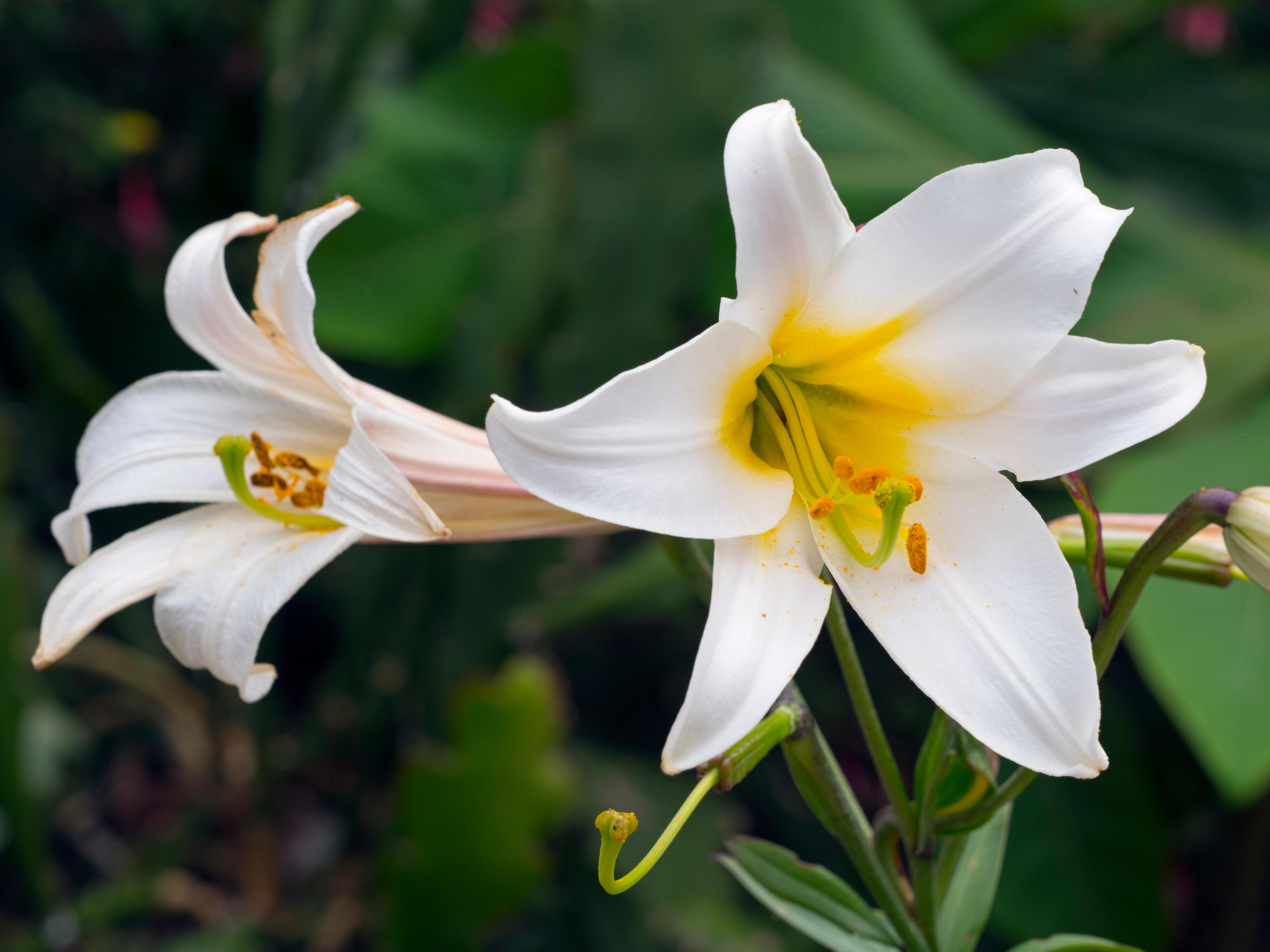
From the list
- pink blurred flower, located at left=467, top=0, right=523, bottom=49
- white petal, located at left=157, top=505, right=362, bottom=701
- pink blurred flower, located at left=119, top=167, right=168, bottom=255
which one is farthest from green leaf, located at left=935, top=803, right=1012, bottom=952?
pink blurred flower, located at left=467, top=0, right=523, bottom=49

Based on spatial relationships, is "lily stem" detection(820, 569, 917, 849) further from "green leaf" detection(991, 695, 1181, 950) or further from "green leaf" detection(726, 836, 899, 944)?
"green leaf" detection(991, 695, 1181, 950)

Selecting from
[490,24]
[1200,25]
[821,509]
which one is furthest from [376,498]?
[1200,25]

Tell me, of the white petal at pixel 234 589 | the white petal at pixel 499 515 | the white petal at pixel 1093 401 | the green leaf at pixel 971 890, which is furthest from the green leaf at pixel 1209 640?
the white petal at pixel 234 589

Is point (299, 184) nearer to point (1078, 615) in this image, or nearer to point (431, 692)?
point (431, 692)

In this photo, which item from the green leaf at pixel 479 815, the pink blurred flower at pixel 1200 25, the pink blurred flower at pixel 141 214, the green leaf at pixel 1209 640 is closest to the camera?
the green leaf at pixel 1209 640

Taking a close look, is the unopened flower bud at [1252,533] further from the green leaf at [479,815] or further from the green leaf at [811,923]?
the green leaf at [479,815]

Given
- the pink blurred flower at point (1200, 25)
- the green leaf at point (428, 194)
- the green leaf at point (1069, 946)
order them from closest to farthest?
the green leaf at point (1069, 946) < the green leaf at point (428, 194) < the pink blurred flower at point (1200, 25)

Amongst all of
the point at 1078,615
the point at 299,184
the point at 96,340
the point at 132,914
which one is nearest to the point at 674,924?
the point at 132,914
